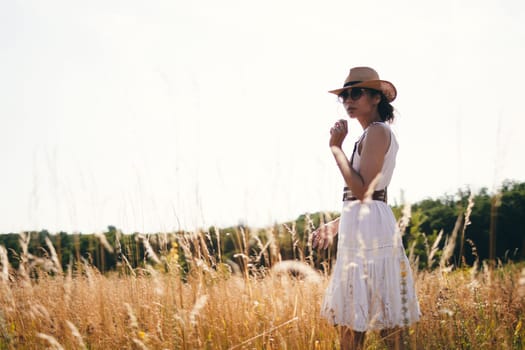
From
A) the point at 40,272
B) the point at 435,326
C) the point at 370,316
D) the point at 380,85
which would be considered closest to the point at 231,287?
the point at 370,316

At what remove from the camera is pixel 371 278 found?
2.25 meters

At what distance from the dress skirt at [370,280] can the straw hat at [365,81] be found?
0.71 m

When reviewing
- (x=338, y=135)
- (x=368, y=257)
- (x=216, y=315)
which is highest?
(x=338, y=135)

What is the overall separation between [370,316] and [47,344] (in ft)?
7.05

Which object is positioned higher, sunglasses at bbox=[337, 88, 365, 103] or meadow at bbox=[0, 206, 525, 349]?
sunglasses at bbox=[337, 88, 365, 103]

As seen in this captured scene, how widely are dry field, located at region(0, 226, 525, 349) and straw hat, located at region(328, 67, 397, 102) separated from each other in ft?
3.55

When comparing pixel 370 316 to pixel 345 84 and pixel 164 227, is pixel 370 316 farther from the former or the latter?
pixel 164 227

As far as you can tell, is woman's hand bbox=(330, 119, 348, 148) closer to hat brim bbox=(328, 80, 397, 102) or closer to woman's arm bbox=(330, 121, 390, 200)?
woman's arm bbox=(330, 121, 390, 200)

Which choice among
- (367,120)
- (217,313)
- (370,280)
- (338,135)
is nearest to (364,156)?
(338,135)

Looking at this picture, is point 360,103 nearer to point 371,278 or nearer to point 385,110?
point 385,110

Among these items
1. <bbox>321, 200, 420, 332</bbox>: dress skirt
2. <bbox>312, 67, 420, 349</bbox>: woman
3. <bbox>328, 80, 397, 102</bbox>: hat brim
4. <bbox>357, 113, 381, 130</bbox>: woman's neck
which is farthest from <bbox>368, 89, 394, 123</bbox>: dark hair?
<bbox>321, 200, 420, 332</bbox>: dress skirt

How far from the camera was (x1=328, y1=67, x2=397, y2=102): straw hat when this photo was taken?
259 centimetres

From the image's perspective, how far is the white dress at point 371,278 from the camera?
7.23 feet

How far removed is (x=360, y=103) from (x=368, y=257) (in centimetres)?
89
